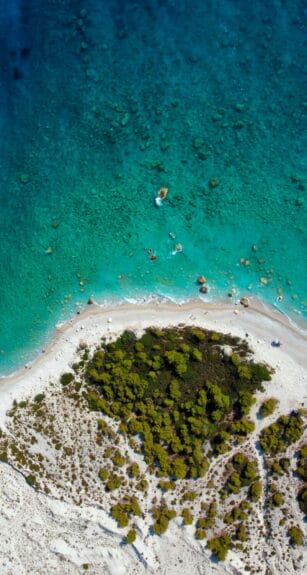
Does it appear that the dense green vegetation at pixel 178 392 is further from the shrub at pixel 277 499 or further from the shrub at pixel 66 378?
the shrub at pixel 277 499

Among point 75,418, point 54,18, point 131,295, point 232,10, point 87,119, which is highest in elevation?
point 232,10

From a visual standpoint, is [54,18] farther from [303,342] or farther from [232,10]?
[303,342]

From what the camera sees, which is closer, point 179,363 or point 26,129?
point 179,363

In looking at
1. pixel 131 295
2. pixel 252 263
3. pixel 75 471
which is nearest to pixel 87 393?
pixel 75 471

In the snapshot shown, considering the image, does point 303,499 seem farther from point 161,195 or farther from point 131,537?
point 161,195

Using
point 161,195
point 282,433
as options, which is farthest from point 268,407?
point 161,195

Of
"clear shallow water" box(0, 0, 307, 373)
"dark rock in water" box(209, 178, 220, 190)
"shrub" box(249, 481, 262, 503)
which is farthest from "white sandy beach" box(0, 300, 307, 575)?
"dark rock in water" box(209, 178, 220, 190)

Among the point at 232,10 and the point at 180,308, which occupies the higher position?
the point at 232,10
